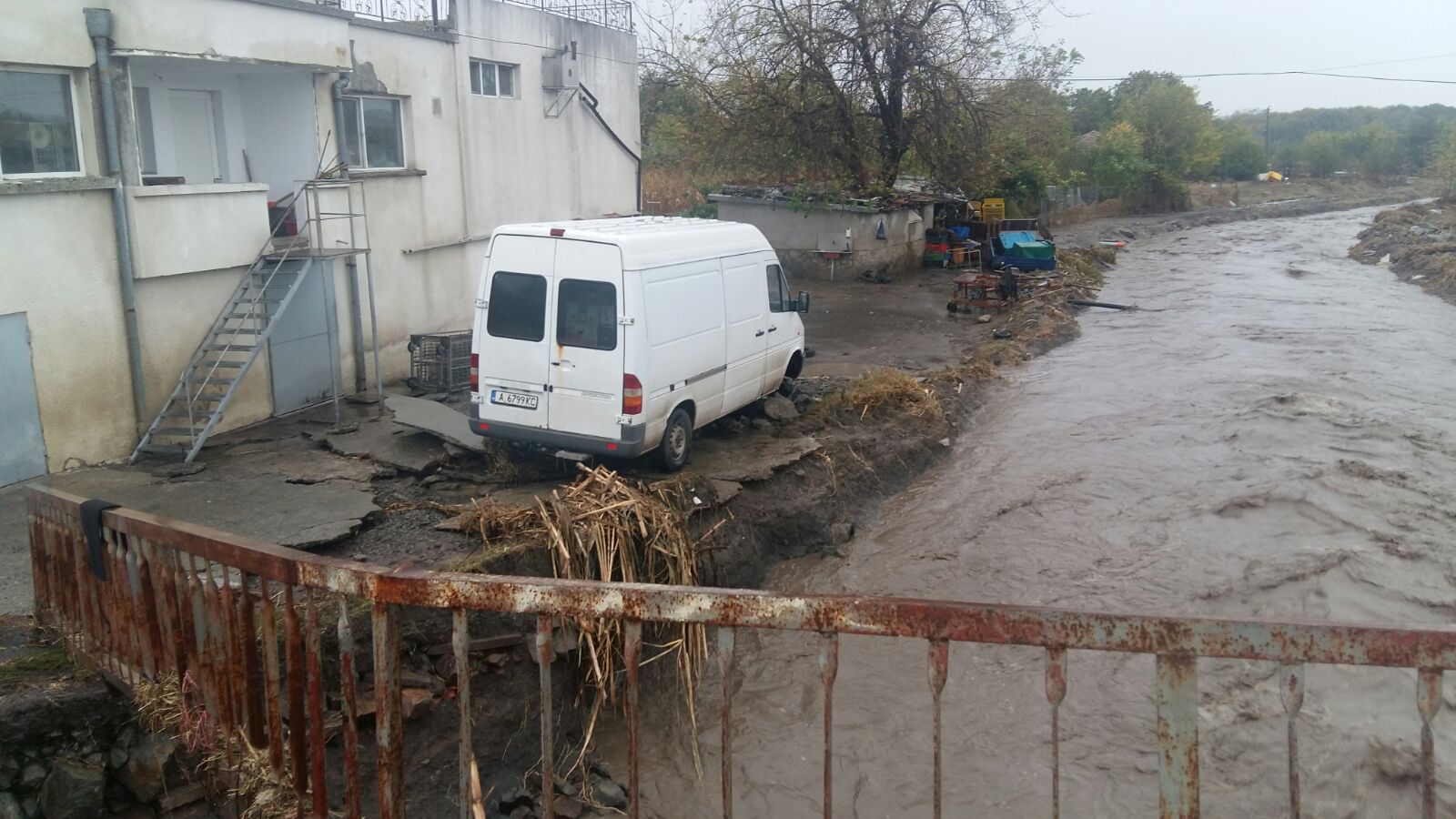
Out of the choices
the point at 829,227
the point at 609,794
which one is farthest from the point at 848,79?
the point at 609,794

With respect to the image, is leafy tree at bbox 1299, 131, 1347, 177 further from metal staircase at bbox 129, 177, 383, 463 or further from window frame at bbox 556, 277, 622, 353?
window frame at bbox 556, 277, 622, 353

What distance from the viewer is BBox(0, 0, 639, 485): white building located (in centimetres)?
964

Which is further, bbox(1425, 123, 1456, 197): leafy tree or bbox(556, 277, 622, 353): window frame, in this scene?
bbox(1425, 123, 1456, 197): leafy tree

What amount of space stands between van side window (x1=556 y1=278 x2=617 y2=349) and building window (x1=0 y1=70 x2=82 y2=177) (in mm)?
4860

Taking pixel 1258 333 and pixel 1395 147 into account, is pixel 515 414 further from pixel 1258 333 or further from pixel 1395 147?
pixel 1395 147

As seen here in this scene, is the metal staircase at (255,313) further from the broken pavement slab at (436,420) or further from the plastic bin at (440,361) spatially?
the broken pavement slab at (436,420)

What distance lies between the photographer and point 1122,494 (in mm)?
12445

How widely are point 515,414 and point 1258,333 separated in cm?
1755

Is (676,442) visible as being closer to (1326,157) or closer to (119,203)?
(119,203)

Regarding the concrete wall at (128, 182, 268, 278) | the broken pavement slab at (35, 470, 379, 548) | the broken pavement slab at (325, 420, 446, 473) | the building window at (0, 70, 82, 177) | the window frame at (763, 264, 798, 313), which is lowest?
the broken pavement slab at (35, 470, 379, 548)

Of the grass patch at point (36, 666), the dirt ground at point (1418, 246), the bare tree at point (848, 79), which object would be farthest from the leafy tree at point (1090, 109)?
the grass patch at point (36, 666)

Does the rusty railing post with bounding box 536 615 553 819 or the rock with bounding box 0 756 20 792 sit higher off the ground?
the rusty railing post with bounding box 536 615 553 819

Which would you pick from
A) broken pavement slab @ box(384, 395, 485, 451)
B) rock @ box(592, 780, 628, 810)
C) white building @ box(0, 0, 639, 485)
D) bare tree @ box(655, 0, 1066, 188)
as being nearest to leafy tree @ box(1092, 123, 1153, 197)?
bare tree @ box(655, 0, 1066, 188)

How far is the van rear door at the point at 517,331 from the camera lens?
9492 millimetres
